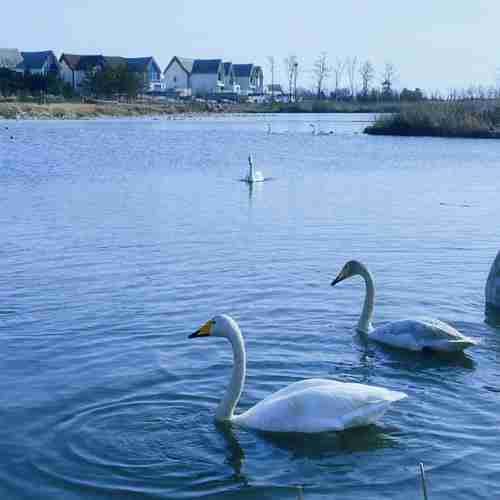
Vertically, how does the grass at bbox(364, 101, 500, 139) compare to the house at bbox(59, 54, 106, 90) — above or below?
below

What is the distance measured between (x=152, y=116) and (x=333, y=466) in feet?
263

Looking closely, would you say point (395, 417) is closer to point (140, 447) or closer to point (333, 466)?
point (333, 466)

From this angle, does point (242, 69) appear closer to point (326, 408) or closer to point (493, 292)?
point (493, 292)

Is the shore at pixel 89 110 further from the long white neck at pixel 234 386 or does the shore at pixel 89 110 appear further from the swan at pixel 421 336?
the long white neck at pixel 234 386

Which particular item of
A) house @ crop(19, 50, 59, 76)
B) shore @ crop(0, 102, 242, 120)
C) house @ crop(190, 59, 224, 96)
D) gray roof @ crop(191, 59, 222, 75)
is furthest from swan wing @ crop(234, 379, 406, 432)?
gray roof @ crop(191, 59, 222, 75)

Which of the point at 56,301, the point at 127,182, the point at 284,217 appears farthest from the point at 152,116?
the point at 56,301

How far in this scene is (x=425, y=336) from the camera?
29.2 ft

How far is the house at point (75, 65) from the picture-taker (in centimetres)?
11594

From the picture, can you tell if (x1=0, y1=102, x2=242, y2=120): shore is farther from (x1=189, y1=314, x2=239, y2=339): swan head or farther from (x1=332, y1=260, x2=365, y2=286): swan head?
(x1=189, y1=314, x2=239, y2=339): swan head

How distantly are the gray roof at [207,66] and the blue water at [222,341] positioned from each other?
374 ft

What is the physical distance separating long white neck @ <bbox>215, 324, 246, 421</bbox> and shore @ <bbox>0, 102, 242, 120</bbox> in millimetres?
67478

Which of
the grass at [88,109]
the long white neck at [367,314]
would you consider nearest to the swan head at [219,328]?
the long white neck at [367,314]

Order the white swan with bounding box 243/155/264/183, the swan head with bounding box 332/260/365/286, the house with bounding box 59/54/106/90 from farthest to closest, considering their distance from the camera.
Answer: the house with bounding box 59/54/106/90 < the white swan with bounding box 243/155/264/183 < the swan head with bounding box 332/260/365/286

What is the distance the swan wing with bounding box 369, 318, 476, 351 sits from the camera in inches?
346
